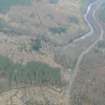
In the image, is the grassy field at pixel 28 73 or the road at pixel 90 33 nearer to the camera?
the grassy field at pixel 28 73

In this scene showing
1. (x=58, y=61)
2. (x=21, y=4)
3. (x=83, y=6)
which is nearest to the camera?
(x=58, y=61)

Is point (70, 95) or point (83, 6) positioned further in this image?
point (83, 6)

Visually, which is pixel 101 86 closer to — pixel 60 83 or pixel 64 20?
pixel 60 83

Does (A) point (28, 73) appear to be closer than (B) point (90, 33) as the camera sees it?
Yes

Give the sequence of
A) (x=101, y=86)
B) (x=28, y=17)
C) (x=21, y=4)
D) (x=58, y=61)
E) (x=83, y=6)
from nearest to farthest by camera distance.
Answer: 1. (x=101, y=86)
2. (x=58, y=61)
3. (x=28, y=17)
4. (x=21, y=4)
5. (x=83, y=6)

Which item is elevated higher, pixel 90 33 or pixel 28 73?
pixel 90 33

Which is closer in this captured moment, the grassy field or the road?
the grassy field

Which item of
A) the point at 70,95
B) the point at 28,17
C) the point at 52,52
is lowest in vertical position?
the point at 70,95

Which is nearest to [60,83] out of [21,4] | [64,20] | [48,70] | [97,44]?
[48,70]

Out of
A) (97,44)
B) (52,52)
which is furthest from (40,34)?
(97,44)

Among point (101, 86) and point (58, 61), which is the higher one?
point (58, 61)
